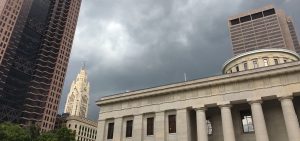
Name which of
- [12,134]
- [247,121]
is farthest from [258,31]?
[12,134]

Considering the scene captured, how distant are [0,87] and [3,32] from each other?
2310 centimetres

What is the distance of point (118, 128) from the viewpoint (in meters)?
35.4

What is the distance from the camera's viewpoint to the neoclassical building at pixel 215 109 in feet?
91.5

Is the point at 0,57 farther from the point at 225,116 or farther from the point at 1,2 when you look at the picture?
the point at 225,116

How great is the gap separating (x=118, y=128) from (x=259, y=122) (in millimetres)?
17318

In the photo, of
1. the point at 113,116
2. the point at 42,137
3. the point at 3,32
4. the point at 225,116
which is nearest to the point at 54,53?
the point at 3,32

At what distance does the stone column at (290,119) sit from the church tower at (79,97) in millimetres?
147453

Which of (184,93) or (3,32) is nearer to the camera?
(184,93)

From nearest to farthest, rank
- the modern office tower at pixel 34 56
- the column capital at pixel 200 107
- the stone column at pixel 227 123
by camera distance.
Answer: the stone column at pixel 227 123
the column capital at pixel 200 107
the modern office tower at pixel 34 56

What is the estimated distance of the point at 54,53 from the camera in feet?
452

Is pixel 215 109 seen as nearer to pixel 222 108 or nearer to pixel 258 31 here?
pixel 222 108

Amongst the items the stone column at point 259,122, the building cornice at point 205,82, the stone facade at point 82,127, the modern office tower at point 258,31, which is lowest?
the stone column at point 259,122

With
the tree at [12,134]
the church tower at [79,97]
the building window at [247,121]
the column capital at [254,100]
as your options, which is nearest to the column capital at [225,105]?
the column capital at [254,100]

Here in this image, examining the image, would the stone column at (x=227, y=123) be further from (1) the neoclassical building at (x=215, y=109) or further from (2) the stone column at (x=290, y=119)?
(2) the stone column at (x=290, y=119)
